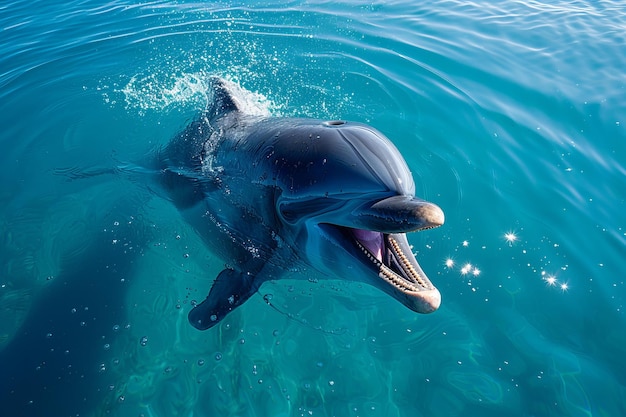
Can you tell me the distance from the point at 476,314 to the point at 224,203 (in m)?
4.11

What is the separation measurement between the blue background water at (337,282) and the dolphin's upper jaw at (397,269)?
90.4 inches

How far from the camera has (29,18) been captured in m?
16.7

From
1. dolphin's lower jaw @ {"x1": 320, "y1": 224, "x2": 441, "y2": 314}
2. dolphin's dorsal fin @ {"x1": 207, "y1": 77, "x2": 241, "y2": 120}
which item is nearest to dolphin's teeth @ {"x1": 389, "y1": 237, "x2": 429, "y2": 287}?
dolphin's lower jaw @ {"x1": 320, "y1": 224, "x2": 441, "y2": 314}

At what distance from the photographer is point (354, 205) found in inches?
161

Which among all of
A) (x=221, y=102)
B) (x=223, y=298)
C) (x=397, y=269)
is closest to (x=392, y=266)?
(x=397, y=269)

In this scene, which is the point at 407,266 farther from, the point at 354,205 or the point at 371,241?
the point at 354,205

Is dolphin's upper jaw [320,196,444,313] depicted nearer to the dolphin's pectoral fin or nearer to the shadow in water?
the dolphin's pectoral fin

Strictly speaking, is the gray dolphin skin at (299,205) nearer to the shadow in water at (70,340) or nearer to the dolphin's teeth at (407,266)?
the dolphin's teeth at (407,266)

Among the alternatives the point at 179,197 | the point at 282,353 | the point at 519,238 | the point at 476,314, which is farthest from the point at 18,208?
the point at 519,238

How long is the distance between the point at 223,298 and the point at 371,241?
8.34 feet

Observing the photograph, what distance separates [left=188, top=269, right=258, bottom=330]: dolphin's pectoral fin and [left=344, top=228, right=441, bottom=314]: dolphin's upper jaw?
7.34ft

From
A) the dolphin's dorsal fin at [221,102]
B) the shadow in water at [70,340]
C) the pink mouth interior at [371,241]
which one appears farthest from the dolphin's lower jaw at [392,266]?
the shadow in water at [70,340]

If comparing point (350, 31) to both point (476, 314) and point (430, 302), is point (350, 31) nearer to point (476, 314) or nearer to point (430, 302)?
point (476, 314)

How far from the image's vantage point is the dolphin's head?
3.79 meters
